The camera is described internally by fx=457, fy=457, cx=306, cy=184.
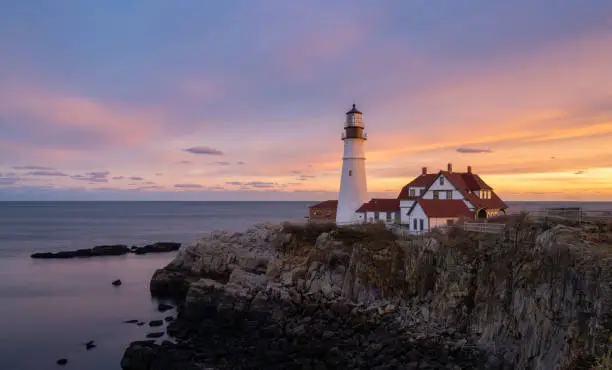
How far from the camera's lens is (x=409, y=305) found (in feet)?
74.8

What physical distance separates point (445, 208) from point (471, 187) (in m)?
4.89

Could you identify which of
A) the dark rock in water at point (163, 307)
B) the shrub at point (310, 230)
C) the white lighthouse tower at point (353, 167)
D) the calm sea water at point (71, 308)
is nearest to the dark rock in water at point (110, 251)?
the calm sea water at point (71, 308)

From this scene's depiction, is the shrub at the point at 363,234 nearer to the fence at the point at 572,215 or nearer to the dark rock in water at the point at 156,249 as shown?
the fence at the point at 572,215

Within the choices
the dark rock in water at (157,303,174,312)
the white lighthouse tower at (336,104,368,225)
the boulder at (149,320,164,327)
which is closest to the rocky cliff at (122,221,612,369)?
the boulder at (149,320,164,327)

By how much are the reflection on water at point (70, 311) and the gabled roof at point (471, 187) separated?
20.5 metres

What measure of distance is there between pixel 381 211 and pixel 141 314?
17837 millimetres

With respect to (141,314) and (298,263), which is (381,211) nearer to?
(298,263)

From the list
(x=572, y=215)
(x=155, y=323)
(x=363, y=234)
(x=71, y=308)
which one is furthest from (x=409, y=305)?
(x=71, y=308)

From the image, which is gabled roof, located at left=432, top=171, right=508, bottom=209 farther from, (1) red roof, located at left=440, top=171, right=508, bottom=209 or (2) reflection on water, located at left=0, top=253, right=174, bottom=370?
(2) reflection on water, located at left=0, top=253, right=174, bottom=370

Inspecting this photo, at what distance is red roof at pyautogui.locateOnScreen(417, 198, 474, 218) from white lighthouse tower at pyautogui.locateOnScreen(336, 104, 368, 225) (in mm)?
7405

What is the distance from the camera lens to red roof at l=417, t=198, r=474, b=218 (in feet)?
91.4

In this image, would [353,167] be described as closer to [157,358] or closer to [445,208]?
[445,208]

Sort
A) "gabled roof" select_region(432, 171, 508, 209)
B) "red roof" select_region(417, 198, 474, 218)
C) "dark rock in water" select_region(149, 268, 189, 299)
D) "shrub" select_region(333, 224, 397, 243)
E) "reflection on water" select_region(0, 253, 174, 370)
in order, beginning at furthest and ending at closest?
"dark rock in water" select_region(149, 268, 189, 299)
"gabled roof" select_region(432, 171, 508, 209)
"red roof" select_region(417, 198, 474, 218)
"shrub" select_region(333, 224, 397, 243)
"reflection on water" select_region(0, 253, 174, 370)

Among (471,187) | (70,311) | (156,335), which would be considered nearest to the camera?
(156,335)
